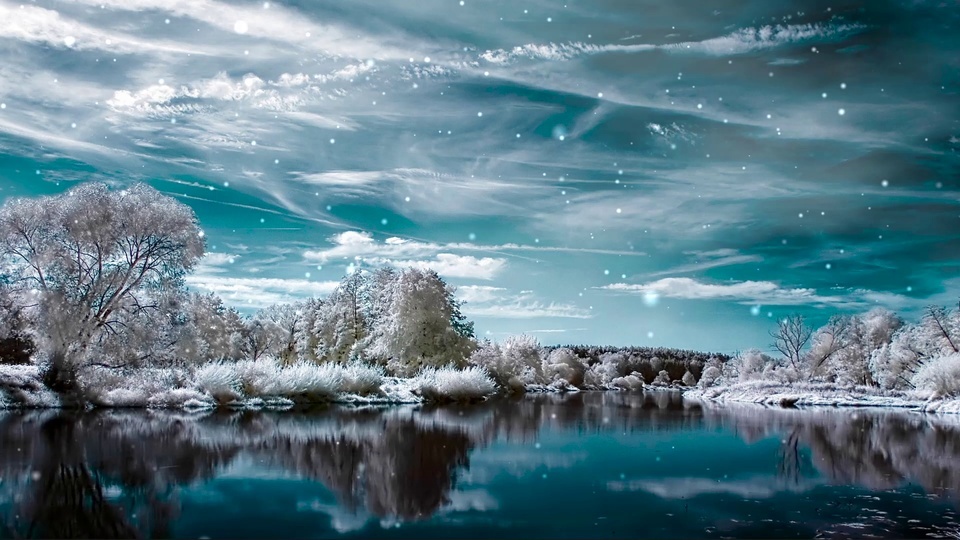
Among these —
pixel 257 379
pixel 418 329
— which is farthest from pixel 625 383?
pixel 257 379

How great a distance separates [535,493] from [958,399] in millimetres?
46584

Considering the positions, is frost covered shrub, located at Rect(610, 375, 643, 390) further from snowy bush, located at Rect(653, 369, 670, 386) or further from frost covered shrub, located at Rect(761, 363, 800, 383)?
frost covered shrub, located at Rect(761, 363, 800, 383)

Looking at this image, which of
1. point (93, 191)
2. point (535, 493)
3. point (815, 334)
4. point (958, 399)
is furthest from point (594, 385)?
point (535, 493)

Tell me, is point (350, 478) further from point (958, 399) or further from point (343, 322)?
point (958, 399)

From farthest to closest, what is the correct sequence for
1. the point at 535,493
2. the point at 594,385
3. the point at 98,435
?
the point at 594,385 → the point at 98,435 → the point at 535,493

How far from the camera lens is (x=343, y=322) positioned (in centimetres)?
5109

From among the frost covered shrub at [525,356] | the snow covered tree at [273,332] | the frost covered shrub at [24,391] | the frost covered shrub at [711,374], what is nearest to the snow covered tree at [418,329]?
the frost covered shrub at [525,356]

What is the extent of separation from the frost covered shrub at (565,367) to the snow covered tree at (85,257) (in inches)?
3229

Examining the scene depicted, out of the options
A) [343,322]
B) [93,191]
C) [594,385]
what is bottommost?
[594,385]

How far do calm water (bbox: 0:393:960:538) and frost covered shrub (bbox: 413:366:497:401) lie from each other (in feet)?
52.4

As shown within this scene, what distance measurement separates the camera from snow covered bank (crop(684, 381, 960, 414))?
149ft

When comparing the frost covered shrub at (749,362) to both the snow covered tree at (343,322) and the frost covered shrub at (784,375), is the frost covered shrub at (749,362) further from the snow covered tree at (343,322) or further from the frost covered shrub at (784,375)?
the snow covered tree at (343,322)

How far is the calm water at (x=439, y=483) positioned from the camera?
304 inches

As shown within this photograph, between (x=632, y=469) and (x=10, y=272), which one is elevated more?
(x=10, y=272)
